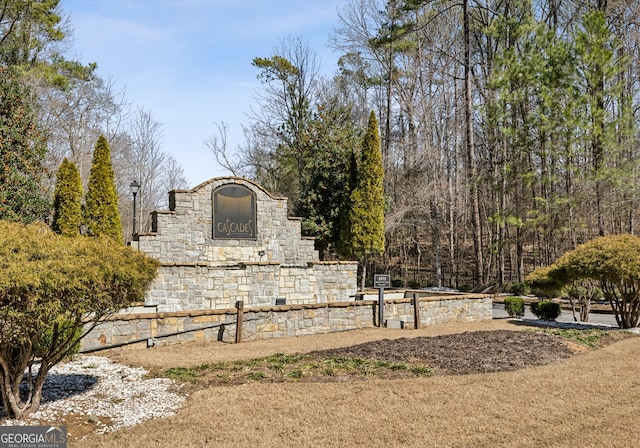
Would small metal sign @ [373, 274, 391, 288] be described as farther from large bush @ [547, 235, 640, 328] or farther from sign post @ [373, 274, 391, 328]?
large bush @ [547, 235, 640, 328]

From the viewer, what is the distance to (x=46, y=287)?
15.4 ft

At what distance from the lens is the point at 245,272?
1460 cm

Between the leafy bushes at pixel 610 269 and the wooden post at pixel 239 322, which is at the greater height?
the leafy bushes at pixel 610 269

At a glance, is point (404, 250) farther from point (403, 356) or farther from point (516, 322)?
point (403, 356)

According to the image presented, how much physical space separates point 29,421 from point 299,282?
10949 millimetres

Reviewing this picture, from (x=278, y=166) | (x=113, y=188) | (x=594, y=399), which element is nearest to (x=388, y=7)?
(x=278, y=166)

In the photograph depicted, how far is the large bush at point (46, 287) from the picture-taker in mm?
4609

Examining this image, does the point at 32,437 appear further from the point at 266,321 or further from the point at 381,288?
the point at 381,288

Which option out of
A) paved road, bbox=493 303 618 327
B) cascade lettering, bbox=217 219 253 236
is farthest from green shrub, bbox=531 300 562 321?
cascade lettering, bbox=217 219 253 236

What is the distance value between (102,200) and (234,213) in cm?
552

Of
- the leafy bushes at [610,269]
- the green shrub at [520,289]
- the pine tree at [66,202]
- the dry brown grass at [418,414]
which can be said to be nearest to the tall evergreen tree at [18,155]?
the pine tree at [66,202]

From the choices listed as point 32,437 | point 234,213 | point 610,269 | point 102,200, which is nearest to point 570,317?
point 610,269

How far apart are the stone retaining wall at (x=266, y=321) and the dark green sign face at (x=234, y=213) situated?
5.26 meters

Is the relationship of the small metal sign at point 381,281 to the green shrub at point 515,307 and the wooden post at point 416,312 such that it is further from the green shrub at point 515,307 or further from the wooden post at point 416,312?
the green shrub at point 515,307
